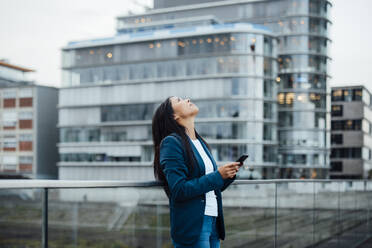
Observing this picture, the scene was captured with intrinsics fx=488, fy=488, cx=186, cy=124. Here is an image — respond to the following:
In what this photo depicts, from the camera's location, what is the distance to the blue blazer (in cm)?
309

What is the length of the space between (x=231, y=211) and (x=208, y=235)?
8.00 ft

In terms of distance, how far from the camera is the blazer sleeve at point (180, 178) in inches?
121

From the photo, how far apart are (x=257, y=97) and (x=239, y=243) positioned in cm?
4691

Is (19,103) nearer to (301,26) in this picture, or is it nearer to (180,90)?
(180,90)

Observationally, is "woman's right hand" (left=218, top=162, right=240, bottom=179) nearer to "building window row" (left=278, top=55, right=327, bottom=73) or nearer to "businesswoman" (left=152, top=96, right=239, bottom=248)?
"businesswoman" (left=152, top=96, right=239, bottom=248)

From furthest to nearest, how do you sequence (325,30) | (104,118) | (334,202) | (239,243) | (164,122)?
(325,30)
(104,118)
(334,202)
(239,243)
(164,122)

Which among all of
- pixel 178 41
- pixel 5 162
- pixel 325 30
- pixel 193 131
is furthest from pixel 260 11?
pixel 193 131

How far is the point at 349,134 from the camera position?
286ft

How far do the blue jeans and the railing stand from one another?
1.61 feet

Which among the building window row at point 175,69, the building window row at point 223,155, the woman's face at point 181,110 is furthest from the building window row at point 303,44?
the woman's face at point 181,110

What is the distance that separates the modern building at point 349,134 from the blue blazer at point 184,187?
279 feet

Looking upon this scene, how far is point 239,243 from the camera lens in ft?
18.6

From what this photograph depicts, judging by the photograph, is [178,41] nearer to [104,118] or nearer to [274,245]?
[104,118]

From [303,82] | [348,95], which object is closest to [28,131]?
[303,82]
